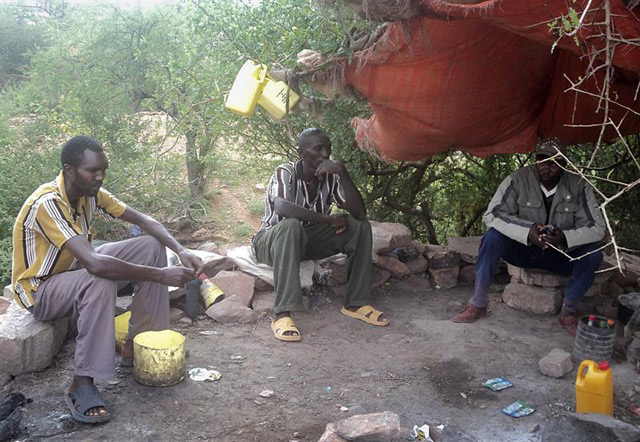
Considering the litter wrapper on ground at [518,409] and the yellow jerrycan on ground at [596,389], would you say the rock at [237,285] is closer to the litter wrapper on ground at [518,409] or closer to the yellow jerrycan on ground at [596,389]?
the litter wrapper on ground at [518,409]

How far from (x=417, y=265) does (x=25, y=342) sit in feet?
10.6

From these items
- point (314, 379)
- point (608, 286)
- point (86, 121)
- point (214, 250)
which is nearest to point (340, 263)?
point (214, 250)

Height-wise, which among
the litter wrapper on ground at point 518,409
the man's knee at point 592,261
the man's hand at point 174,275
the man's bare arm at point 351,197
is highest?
the man's bare arm at point 351,197

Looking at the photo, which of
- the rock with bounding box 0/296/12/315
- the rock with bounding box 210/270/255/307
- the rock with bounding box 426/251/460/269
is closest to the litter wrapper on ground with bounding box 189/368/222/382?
the rock with bounding box 210/270/255/307

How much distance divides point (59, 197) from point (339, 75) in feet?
5.42

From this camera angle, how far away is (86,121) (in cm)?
621

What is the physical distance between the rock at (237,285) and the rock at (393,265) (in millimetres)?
1193

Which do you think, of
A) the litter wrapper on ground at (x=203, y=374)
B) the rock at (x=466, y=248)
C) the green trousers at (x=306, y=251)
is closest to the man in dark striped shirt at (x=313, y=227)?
the green trousers at (x=306, y=251)

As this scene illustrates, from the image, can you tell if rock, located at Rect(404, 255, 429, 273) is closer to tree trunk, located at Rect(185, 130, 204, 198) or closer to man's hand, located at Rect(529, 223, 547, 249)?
man's hand, located at Rect(529, 223, 547, 249)

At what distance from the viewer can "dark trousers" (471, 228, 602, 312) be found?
4.17 m

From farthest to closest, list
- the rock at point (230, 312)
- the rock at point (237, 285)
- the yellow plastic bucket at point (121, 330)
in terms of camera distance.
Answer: the rock at point (237, 285), the rock at point (230, 312), the yellow plastic bucket at point (121, 330)

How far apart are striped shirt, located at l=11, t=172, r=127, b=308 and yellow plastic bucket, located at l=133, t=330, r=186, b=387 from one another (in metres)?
0.59

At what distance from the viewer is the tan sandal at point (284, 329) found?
3990 mm

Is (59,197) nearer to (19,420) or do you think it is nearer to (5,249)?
(19,420)
